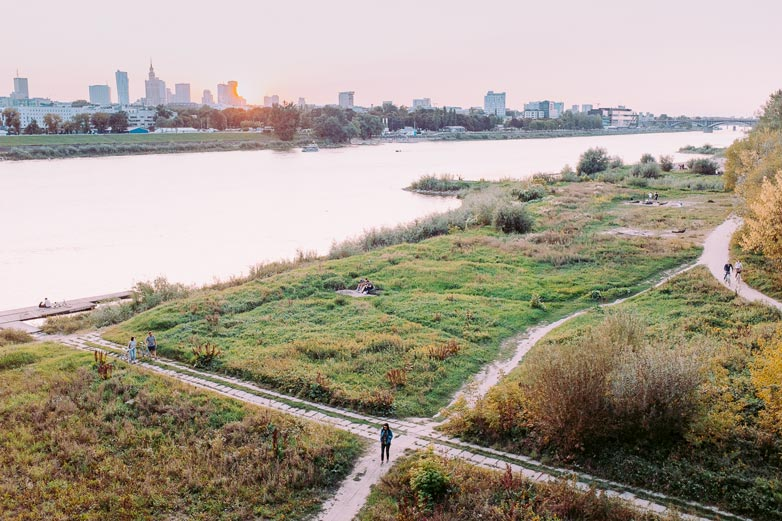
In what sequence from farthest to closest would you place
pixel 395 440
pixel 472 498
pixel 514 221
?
pixel 514 221, pixel 395 440, pixel 472 498

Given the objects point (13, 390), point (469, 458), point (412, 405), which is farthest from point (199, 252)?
point (469, 458)

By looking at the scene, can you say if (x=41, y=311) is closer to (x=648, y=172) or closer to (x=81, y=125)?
(x=648, y=172)

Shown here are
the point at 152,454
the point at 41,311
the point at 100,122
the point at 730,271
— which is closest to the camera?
the point at 152,454

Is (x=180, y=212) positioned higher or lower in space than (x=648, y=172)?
lower

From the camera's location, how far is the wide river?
1564 inches

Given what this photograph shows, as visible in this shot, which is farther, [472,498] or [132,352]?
[132,352]

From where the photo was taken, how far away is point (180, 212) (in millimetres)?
59344

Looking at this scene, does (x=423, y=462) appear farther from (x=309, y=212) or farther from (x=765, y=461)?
(x=309, y=212)

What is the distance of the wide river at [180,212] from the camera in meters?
39.7

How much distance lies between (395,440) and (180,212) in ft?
161

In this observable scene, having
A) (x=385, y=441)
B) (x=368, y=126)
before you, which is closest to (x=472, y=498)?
(x=385, y=441)

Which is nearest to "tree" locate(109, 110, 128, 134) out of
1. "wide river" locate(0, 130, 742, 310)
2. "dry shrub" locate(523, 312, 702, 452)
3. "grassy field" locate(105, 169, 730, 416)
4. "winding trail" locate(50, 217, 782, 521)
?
"wide river" locate(0, 130, 742, 310)

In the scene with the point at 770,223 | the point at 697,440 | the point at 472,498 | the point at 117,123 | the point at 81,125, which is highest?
the point at 117,123

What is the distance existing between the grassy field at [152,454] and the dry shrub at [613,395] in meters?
4.62
